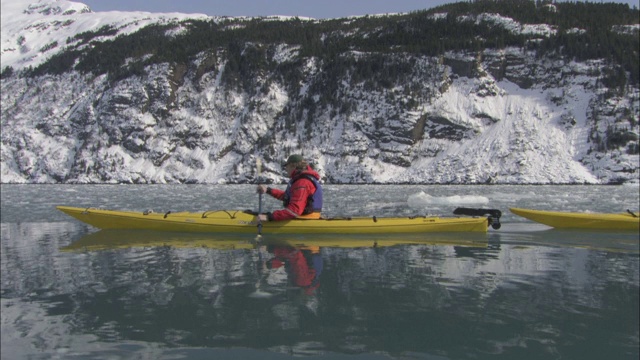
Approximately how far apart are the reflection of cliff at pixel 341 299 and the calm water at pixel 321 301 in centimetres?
2

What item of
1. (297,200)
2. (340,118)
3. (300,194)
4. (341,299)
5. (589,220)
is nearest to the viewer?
(341,299)

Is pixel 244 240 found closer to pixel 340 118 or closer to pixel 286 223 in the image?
pixel 286 223

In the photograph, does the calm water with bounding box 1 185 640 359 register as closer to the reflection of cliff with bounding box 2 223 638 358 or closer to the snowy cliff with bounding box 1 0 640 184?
the reflection of cliff with bounding box 2 223 638 358

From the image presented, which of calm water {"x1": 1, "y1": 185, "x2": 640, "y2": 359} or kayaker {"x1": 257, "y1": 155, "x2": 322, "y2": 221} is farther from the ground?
kayaker {"x1": 257, "y1": 155, "x2": 322, "y2": 221}

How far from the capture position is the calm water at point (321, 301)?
5113 mm

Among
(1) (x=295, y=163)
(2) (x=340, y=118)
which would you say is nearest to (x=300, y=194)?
(1) (x=295, y=163)

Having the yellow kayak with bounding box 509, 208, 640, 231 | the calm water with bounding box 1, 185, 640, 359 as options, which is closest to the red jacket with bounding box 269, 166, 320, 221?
the calm water with bounding box 1, 185, 640, 359

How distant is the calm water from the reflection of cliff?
0.9 inches

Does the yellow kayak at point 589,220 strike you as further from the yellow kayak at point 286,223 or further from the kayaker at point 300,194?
the kayaker at point 300,194

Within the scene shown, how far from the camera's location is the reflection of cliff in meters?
5.39

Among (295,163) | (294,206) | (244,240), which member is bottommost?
(244,240)

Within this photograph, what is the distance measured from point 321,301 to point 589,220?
34.8 feet

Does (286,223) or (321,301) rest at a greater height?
(286,223)

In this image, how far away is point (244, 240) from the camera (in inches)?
500
